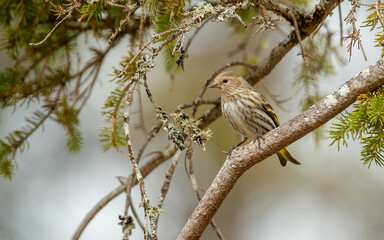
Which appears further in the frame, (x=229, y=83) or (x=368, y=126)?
(x=229, y=83)

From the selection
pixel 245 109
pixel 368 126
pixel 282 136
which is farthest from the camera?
pixel 245 109

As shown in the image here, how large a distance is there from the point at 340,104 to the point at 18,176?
4467 millimetres

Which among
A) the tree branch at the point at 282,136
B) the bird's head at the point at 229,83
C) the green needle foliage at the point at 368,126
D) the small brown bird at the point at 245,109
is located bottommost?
the green needle foliage at the point at 368,126

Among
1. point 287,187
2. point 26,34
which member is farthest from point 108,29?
point 287,187

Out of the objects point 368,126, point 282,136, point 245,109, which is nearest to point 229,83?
point 245,109

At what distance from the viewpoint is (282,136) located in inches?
77.5

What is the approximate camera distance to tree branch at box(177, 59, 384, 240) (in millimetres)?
1815

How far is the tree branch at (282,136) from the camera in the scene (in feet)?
5.96

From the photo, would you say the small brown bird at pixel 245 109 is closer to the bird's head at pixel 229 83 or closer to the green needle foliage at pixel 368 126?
the bird's head at pixel 229 83

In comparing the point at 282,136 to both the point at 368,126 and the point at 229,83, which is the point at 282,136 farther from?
the point at 229,83

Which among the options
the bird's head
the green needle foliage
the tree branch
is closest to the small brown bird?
the bird's head

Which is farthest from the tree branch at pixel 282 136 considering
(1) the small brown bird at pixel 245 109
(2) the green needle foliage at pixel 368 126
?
(1) the small brown bird at pixel 245 109

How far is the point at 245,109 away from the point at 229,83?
9.5 inches

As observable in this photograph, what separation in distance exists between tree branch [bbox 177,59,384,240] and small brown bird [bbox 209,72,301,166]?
1.23 m
